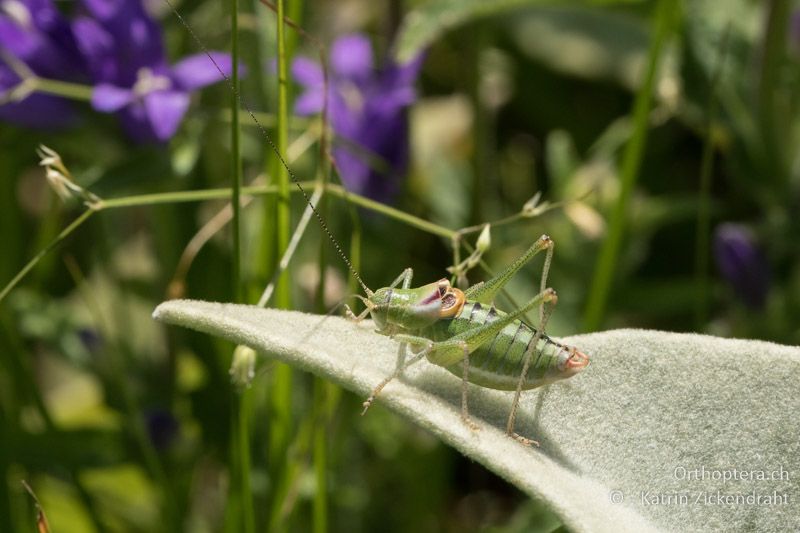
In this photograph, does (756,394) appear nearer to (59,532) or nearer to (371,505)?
(371,505)

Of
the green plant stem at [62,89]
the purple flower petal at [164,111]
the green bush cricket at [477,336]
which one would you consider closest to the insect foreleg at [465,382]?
the green bush cricket at [477,336]

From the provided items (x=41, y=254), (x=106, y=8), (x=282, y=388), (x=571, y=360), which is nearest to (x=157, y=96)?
(x=106, y=8)

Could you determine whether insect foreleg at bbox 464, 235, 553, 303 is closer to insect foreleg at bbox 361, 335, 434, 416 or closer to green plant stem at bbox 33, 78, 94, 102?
insect foreleg at bbox 361, 335, 434, 416

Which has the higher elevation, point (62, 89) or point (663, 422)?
point (62, 89)

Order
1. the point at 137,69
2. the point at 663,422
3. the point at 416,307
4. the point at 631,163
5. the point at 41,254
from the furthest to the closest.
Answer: the point at 137,69 < the point at 631,163 < the point at 41,254 < the point at 416,307 < the point at 663,422

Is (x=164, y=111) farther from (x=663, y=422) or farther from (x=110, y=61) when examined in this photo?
(x=663, y=422)

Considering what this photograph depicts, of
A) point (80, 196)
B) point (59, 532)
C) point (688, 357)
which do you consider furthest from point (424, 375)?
point (59, 532)

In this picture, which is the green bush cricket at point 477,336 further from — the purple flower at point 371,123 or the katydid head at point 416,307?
the purple flower at point 371,123
